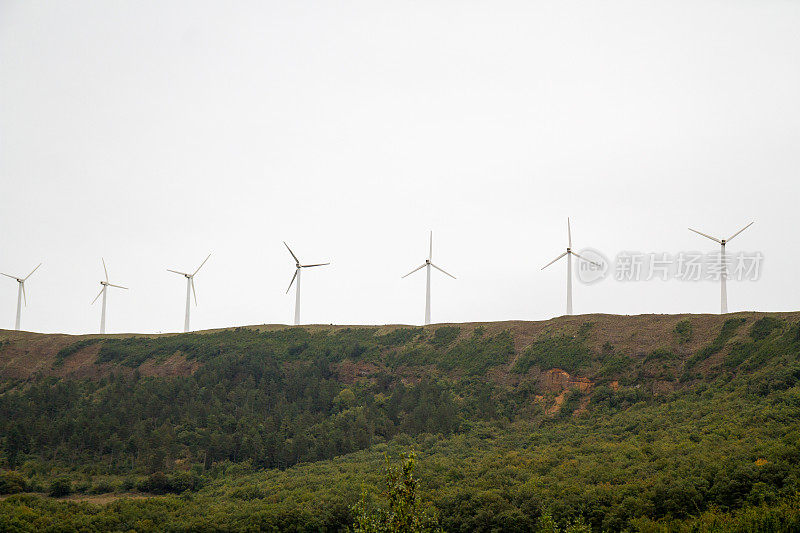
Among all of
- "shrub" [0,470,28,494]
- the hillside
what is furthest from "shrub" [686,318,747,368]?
"shrub" [0,470,28,494]

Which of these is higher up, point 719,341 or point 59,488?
point 719,341

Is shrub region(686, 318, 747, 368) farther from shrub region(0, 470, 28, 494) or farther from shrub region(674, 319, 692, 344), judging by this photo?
shrub region(0, 470, 28, 494)

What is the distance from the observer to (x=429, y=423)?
96500 mm

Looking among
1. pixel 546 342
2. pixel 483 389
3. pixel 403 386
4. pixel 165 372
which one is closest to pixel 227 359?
pixel 165 372

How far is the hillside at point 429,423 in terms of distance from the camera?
60031mm

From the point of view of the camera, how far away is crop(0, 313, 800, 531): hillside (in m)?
60.0

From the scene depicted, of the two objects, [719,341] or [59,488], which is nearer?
[59,488]

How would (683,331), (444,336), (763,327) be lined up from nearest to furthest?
(763,327) → (683,331) → (444,336)

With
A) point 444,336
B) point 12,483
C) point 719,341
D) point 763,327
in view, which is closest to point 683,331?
point 719,341

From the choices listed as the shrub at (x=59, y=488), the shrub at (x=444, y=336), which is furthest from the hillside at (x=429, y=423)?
the shrub at (x=59, y=488)

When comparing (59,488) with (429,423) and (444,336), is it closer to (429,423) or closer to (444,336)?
(429,423)

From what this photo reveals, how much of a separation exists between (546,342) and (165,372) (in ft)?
239

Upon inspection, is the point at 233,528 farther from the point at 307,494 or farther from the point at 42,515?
the point at 42,515

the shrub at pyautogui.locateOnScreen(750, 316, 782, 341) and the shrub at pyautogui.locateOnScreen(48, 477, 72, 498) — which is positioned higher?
the shrub at pyautogui.locateOnScreen(750, 316, 782, 341)
